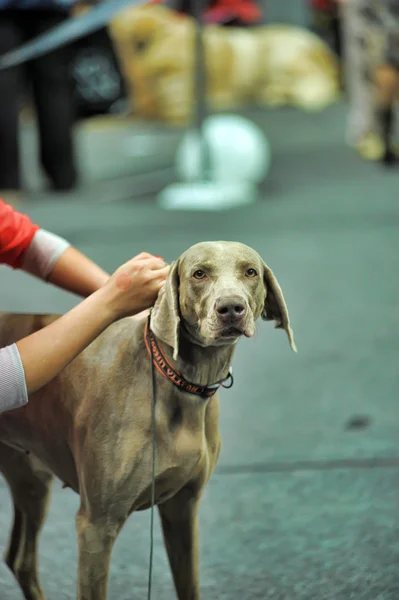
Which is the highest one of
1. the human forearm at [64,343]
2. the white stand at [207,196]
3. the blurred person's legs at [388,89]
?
the blurred person's legs at [388,89]

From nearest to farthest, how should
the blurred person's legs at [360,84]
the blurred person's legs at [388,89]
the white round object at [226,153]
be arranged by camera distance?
the white round object at [226,153], the blurred person's legs at [388,89], the blurred person's legs at [360,84]

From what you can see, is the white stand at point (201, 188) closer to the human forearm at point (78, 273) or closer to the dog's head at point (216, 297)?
the human forearm at point (78, 273)

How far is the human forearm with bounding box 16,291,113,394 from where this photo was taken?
5.52 feet

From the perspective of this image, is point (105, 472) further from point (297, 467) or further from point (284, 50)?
point (284, 50)

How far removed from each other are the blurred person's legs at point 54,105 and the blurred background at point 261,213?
1cm

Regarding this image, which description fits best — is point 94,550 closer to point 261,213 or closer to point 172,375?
point 172,375

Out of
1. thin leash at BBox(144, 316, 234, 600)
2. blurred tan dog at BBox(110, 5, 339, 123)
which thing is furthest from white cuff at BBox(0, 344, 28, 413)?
blurred tan dog at BBox(110, 5, 339, 123)

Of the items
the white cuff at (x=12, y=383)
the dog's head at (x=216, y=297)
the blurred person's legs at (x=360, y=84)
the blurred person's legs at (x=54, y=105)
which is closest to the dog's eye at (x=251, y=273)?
the dog's head at (x=216, y=297)

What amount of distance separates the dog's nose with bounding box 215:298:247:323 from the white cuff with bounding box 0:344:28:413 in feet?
1.24

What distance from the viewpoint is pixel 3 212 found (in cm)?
199

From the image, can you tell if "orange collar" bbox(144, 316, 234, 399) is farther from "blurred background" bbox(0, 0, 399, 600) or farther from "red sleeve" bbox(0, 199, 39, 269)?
"blurred background" bbox(0, 0, 399, 600)

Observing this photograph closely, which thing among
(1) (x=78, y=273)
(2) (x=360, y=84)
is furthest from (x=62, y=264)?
(2) (x=360, y=84)

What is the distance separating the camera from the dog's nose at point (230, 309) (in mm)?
1486

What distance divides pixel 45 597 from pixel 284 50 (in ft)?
29.4
